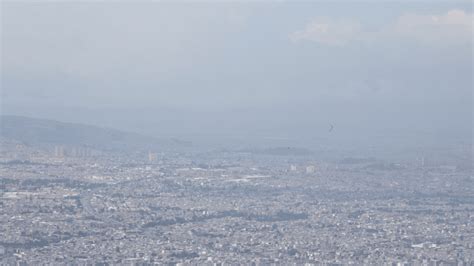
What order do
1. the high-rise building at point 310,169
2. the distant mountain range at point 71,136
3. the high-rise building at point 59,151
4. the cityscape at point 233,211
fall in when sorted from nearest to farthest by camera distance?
1. the cityscape at point 233,211
2. the high-rise building at point 310,169
3. the high-rise building at point 59,151
4. the distant mountain range at point 71,136

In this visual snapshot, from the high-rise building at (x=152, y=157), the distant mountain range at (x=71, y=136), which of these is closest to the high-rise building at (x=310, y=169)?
the high-rise building at (x=152, y=157)

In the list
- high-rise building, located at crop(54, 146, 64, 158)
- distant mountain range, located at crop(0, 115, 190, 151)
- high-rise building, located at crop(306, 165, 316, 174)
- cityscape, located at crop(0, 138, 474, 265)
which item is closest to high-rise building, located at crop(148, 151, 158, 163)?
cityscape, located at crop(0, 138, 474, 265)

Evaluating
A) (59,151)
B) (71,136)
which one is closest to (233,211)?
(59,151)

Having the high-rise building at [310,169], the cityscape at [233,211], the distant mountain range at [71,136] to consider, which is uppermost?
the distant mountain range at [71,136]

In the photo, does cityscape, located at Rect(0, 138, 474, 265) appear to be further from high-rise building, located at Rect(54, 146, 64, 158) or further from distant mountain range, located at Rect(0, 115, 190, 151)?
distant mountain range, located at Rect(0, 115, 190, 151)

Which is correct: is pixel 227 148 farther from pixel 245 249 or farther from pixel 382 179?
pixel 245 249

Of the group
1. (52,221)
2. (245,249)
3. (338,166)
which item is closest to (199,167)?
(338,166)

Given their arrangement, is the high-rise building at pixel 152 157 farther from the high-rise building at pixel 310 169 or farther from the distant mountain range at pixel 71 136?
the high-rise building at pixel 310 169

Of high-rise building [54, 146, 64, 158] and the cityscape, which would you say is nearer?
the cityscape
